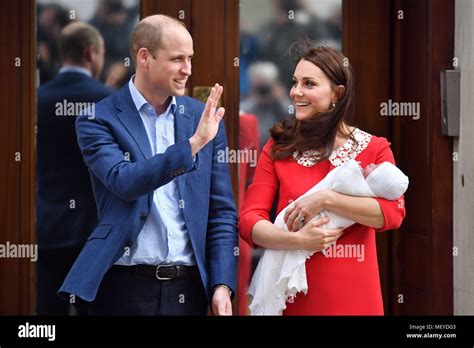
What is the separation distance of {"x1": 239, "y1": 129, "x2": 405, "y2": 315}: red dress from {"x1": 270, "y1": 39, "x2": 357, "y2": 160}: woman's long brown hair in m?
0.04

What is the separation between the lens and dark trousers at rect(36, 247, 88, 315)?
442 cm

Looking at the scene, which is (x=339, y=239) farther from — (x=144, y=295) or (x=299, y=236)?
(x=144, y=295)

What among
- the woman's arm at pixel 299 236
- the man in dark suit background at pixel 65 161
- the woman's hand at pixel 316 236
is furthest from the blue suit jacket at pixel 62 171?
the woman's hand at pixel 316 236

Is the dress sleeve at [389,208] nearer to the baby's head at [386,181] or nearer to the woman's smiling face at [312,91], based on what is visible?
the baby's head at [386,181]

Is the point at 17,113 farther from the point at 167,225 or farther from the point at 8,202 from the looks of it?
the point at 167,225

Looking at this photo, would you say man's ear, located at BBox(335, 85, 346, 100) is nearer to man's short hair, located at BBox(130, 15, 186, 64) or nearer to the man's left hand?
man's short hair, located at BBox(130, 15, 186, 64)

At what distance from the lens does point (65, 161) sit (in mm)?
4414

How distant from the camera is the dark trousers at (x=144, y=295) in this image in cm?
340

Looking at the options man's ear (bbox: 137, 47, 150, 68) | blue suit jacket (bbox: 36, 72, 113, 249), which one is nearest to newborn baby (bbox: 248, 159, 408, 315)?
man's ear (bbox: 137, 47, 150, 68)

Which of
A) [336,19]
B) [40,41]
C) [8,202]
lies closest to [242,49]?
[336,19]

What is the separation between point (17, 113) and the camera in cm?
444

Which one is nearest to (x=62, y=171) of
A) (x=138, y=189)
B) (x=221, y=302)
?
(x=138, y=189)

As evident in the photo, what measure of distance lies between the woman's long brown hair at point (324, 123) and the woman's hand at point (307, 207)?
160mm

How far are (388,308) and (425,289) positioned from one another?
0.26m
